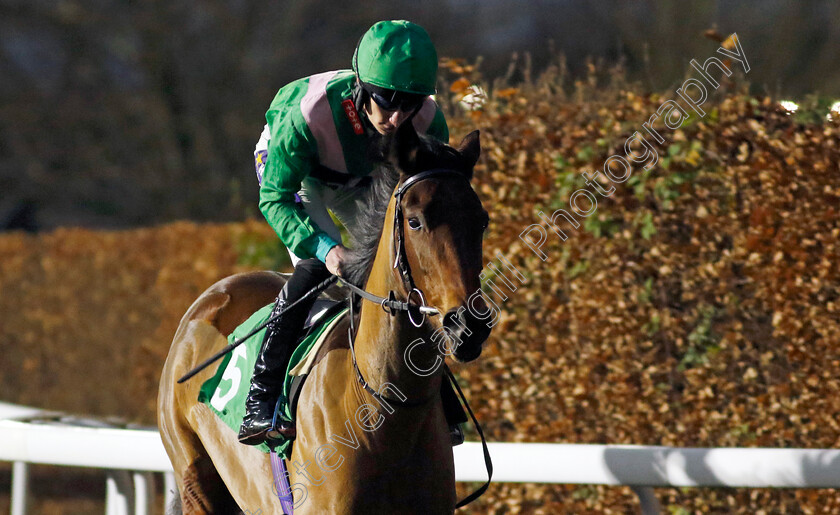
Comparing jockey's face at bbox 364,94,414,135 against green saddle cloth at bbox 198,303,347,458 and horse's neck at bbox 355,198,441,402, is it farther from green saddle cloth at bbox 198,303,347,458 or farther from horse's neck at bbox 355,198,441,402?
green saddle cloth at bbox 198,303,347,458

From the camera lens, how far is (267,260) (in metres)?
6.80

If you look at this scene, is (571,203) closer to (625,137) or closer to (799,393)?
(625,137)

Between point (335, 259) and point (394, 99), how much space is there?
50 cm

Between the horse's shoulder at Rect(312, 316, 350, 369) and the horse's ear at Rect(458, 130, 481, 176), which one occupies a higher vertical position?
the horse's ear at Rect(458, 130, 481, 176)

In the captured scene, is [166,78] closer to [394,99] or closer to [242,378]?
[242,378]

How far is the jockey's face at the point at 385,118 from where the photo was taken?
2.85 m

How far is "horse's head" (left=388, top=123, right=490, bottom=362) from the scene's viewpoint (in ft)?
7.42

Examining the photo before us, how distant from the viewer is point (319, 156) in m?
3.14

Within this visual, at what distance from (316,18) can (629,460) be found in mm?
14210

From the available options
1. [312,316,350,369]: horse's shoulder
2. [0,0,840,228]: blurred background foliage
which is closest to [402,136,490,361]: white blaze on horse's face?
[312,316,350,369]: horse's shoulder

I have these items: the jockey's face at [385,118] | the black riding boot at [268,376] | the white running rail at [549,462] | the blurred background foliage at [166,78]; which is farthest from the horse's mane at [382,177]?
the blurred background foliage at [166,78]

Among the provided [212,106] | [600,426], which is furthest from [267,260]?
[212,106]

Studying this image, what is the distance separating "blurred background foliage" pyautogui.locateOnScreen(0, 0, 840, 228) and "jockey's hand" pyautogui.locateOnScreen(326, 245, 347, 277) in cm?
1260

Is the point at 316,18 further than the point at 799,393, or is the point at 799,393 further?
the point at 316,18
